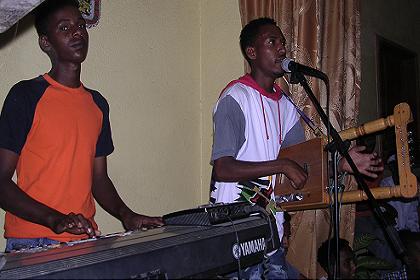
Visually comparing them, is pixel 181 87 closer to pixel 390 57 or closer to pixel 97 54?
pixel 97 54

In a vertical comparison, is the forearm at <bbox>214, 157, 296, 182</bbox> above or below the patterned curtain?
below

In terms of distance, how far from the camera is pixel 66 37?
2.13 meters

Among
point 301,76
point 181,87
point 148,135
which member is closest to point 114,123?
point 148,135

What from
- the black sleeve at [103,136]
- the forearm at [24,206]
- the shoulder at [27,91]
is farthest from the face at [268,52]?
the forearm at [24,206]

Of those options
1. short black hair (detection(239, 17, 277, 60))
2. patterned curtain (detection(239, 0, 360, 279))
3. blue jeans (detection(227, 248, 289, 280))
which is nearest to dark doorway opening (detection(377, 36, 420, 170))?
patterned curtain (detection(239, 0, 360, 279))

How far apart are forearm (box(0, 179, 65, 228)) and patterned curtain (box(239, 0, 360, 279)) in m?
1.58

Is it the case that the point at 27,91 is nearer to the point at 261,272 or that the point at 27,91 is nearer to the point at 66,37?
the point at 66,37

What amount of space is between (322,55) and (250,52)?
2.44 feet

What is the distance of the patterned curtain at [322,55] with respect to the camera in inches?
114

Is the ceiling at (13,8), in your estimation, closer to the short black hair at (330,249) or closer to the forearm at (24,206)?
the forearm at (24,206)

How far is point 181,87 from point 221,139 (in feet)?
4.11

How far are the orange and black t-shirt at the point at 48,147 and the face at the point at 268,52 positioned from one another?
2.76 ft

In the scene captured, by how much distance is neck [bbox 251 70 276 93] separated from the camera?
237 cm

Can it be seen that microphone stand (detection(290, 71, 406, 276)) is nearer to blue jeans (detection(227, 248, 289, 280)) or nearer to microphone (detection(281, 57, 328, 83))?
microphone (detection(281, 57, 328, 83))
